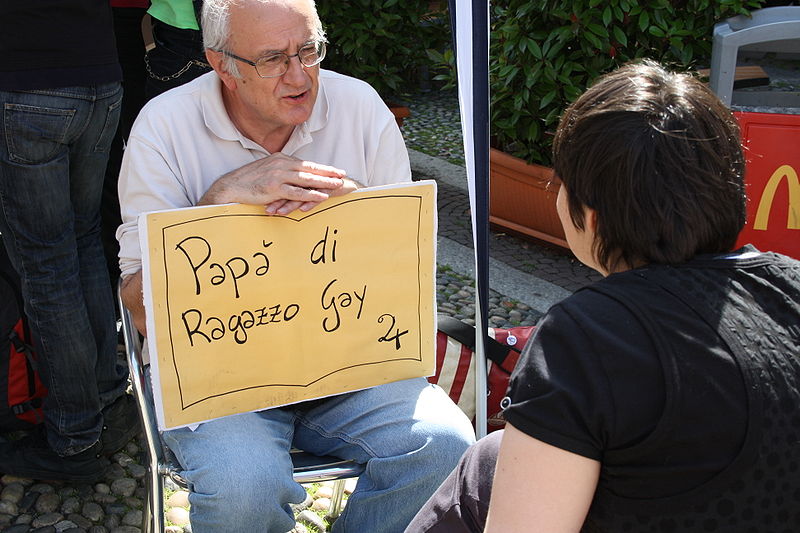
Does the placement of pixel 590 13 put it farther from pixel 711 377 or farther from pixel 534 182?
pixel 711 377

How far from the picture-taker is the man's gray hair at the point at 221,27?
201 cm

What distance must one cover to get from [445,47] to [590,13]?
7.18 feet

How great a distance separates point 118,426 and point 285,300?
1176 mm

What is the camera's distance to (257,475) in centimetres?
188

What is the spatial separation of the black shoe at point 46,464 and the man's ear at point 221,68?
4.11 ft

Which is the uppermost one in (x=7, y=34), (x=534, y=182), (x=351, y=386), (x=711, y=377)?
(x=7, y=34)

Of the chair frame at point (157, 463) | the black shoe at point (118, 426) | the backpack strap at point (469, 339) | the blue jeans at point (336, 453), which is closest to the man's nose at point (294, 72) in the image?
the chair frame at point (157, 463)

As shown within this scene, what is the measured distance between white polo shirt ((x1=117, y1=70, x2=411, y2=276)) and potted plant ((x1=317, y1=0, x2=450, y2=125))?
304 centimetres

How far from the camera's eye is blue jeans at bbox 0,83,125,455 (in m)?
2.40

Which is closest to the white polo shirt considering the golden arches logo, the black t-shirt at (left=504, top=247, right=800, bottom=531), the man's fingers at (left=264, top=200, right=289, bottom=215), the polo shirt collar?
the polo shirt collar

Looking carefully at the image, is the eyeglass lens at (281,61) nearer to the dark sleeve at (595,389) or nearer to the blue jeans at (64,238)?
the blue jeans at (64,238)

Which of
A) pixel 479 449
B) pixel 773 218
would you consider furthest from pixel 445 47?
pixel 479 449

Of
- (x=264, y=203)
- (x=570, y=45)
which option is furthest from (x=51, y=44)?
(x=570, y=45)

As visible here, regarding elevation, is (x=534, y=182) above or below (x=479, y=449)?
below
